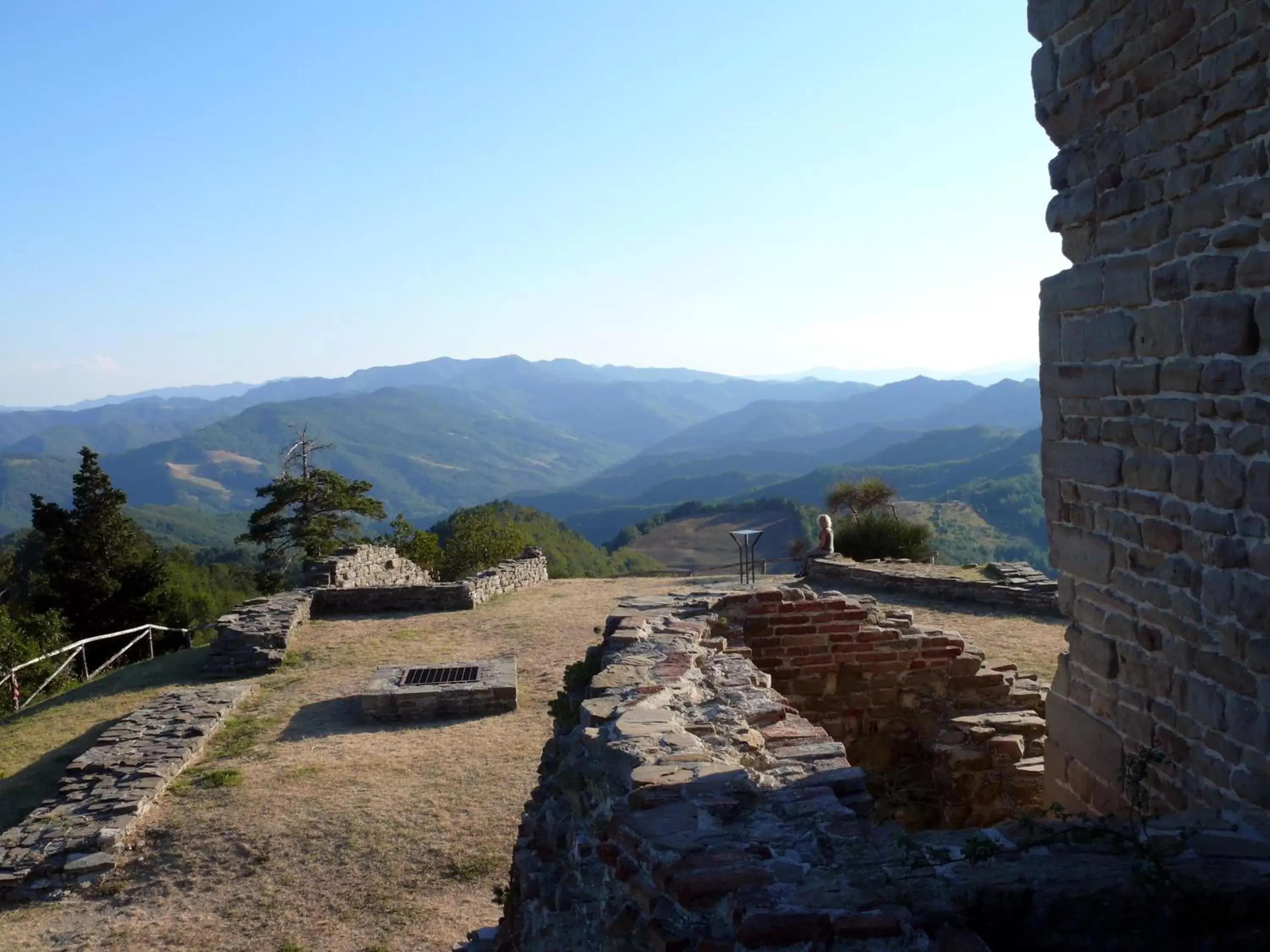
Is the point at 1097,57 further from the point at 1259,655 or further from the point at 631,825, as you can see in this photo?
the point at 631,825

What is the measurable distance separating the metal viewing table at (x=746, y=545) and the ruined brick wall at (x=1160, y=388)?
12.6 metres

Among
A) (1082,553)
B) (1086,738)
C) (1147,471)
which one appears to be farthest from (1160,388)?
(1086,738)

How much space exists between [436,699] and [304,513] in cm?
2388

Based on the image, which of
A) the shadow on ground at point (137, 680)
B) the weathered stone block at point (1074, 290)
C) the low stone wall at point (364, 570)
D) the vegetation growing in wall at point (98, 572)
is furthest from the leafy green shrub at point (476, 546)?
the weathered stone block at point (1074, 290)

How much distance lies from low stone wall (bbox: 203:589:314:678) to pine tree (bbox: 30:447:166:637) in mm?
16079

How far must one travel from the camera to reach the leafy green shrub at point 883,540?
20578 mm

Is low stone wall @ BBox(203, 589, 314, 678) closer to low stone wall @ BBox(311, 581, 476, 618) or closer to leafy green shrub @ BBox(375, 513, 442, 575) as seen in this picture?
low stone wall @ BBox(311, 581, 476, 618)

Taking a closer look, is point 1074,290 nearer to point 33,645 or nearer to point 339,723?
point 339,723

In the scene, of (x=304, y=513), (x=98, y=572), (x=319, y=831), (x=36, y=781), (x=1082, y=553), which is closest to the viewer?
(x=1082, y=553)

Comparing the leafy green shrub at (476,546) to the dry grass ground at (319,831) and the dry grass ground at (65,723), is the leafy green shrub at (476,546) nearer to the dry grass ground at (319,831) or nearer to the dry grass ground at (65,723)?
the dry grass ground at (65,723)

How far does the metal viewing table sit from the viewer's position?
1747cm

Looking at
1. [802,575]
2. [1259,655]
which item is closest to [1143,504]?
[1259,655]

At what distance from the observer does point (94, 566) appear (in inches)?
1073

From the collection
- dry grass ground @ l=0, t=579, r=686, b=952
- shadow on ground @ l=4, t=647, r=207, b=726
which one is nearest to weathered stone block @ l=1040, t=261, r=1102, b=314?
dry grass ground @ l=0, t=579, r=686, b=952
